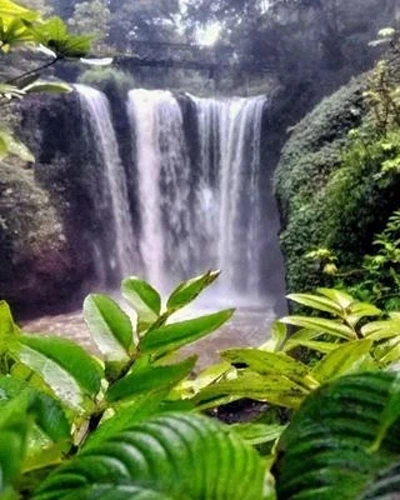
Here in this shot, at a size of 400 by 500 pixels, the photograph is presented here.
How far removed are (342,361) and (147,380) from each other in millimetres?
164

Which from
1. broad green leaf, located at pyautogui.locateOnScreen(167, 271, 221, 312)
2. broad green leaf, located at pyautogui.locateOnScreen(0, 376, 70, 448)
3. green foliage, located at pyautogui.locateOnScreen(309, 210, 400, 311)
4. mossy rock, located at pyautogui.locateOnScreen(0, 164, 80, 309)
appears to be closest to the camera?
broad green leaf, located at pyautogui.locateOnScreen(0, 376, 70, 448)

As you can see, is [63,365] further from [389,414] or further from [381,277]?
[381,277]

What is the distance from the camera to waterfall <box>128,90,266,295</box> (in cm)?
1202

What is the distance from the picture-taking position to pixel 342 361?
1.47ft

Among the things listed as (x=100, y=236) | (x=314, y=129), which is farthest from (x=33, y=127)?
(x=314, y=129)

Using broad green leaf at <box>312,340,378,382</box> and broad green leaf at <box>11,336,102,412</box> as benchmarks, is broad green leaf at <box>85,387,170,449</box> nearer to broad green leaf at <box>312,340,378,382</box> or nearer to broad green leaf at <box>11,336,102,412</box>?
broad green leaf at <box>11,336,102,412</box>

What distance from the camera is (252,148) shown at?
473 inches

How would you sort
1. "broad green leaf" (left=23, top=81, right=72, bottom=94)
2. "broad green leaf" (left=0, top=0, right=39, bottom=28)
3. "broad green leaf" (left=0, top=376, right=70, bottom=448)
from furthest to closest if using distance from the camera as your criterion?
1. "broad green leaf" (left=23, top=81, right=72, bottom=94)
2. "broad green leaf" (left=0, top=0, right=39, bottom=28)
3. "broad green leaf" (left=0, top=376, right=70, bottom=448)

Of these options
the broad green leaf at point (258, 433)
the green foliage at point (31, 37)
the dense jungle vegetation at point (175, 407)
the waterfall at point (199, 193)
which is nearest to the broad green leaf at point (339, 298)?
the dense jungle vegetation at point (175, 407)

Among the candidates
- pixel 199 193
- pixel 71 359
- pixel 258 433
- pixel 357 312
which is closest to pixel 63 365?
pixel 71 359

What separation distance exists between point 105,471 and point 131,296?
0.34m

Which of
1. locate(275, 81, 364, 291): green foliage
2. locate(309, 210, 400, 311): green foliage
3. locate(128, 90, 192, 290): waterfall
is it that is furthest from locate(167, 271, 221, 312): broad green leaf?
locate(128, 90, 192, 290): waterfall

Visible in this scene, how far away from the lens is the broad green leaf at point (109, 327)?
463mm

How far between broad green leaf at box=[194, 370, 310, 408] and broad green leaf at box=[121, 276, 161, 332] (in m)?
0.12
